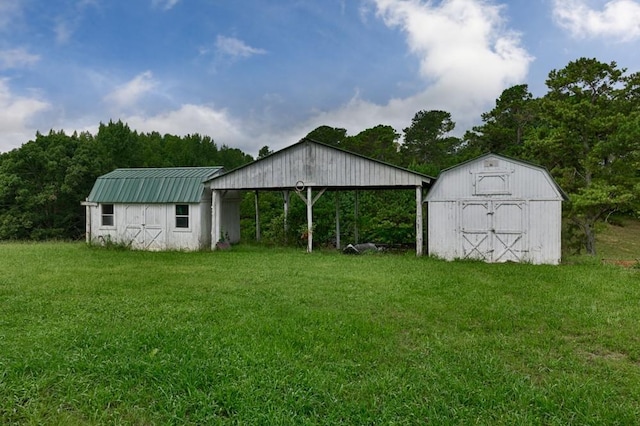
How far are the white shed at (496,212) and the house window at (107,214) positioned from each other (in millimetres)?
A: 11591

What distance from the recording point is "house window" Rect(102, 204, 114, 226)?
14.3 m

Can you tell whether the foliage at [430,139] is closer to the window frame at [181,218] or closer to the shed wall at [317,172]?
the shed wall at [317,172]

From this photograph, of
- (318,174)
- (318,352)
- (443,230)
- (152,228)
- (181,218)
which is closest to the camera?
(318,352)

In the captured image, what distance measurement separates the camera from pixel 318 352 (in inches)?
151

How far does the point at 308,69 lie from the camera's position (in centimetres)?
1366

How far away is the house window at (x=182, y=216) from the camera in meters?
13.4

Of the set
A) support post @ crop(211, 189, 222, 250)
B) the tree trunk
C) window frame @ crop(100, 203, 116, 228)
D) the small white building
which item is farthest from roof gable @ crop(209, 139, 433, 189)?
the tree trunk

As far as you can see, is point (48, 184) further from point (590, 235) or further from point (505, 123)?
point (590, 235)

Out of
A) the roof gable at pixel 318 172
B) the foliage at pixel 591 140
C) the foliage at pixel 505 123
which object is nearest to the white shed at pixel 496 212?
the roof gable at pixel 318 172

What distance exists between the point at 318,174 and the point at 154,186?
627 centimetres

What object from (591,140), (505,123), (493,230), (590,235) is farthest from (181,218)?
(505,123)

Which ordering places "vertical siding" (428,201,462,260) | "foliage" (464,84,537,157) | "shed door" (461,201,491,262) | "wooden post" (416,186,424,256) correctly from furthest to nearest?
"foliage" (464,84,537,157) → "wooden post" (416,186,424,256) → "vertical siding" (428,201,462,260) → "shed door" (461,201,491,262)

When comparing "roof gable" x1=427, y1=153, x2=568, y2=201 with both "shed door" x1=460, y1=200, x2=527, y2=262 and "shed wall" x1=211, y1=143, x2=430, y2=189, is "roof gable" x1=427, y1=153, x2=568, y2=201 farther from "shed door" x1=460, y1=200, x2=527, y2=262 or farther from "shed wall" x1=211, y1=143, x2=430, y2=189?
"shed wall" x1=211, y1=143, x2=430, y2=189

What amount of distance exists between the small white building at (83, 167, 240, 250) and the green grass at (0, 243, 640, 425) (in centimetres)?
585
